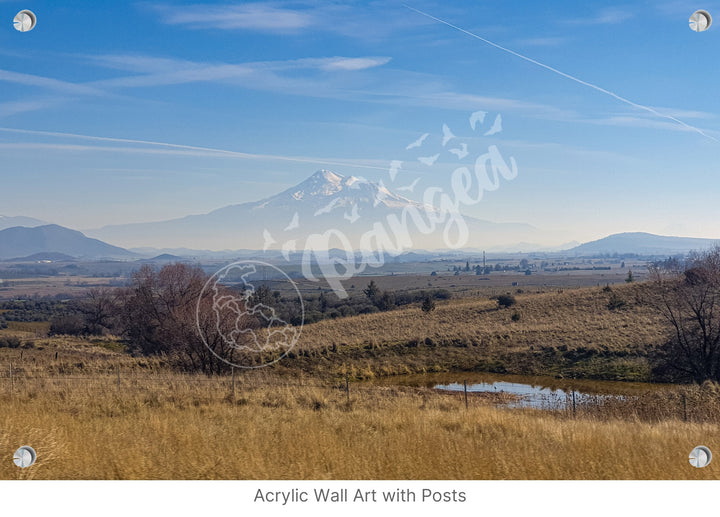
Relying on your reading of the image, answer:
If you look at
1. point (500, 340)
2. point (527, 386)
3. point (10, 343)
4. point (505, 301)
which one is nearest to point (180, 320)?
point (527, 386)

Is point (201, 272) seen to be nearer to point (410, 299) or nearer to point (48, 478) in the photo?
point (48, 478)

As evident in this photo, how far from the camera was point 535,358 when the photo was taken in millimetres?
39344

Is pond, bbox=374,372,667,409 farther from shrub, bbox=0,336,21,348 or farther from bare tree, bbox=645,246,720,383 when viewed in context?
shrub, bbox=0,336,21,348

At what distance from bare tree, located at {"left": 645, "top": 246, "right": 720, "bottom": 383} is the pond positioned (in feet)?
5.67

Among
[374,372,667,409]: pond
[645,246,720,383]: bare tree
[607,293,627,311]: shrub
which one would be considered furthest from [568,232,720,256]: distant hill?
[607,293,627,311]: shrub

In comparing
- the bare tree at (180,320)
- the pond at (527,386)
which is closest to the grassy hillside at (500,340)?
the pond at (527,386)

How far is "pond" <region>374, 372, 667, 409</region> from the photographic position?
27.1 meters

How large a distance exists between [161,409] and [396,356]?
2916 cm

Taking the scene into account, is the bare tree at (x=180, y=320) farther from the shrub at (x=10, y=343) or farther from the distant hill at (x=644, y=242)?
the distant hill at (x=644, y=242)

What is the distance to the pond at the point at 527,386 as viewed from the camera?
27.1 metres

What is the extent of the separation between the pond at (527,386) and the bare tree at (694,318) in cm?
173

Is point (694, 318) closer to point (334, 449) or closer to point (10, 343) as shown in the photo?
point (334, 449)

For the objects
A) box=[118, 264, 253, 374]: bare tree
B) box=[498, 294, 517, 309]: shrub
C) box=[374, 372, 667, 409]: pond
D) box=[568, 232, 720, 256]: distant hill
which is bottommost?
box=[374, 372, 667, 409]: pond

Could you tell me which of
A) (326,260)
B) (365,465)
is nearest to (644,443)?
(365,465)
